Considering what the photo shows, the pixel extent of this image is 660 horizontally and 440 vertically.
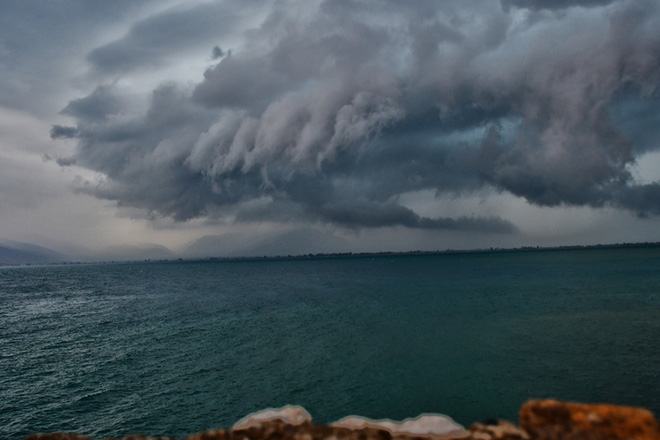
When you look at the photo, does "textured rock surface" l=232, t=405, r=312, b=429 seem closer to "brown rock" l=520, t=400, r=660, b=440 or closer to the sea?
"brown rock" l=520, t=400, r=660, b=440

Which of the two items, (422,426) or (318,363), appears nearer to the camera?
(422,426)

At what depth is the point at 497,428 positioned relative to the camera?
7.93m

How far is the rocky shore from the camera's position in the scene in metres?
7.11

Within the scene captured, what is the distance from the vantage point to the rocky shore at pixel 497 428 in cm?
711

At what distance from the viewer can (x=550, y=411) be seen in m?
7.92

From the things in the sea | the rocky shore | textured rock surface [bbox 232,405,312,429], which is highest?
the rocky shore

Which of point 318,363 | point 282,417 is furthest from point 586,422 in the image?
point 318,363

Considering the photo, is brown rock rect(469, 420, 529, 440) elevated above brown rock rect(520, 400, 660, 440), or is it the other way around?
brown rock rect(520, 400, 660, 440)

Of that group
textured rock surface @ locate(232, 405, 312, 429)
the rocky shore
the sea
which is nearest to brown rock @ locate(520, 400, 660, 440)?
the rocky shore

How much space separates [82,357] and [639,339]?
Answer: 2803 inches

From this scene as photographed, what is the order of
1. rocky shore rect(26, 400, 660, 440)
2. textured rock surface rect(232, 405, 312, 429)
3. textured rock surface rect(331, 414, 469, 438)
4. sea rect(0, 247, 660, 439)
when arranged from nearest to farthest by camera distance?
1. rocky shore rect(26, 400, 660, 440)
2. textured rock surface rect(331, 414, 469, 438)
3. textured rock surface rect(232, 405, 312, 429)
4. sea rect(0, 247, 660, 439)

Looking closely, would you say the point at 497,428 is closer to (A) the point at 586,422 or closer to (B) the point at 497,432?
(B) the point at 497,432

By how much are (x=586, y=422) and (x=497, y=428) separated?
5.26 feet

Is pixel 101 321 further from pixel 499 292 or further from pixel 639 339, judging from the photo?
pixel 499 292
